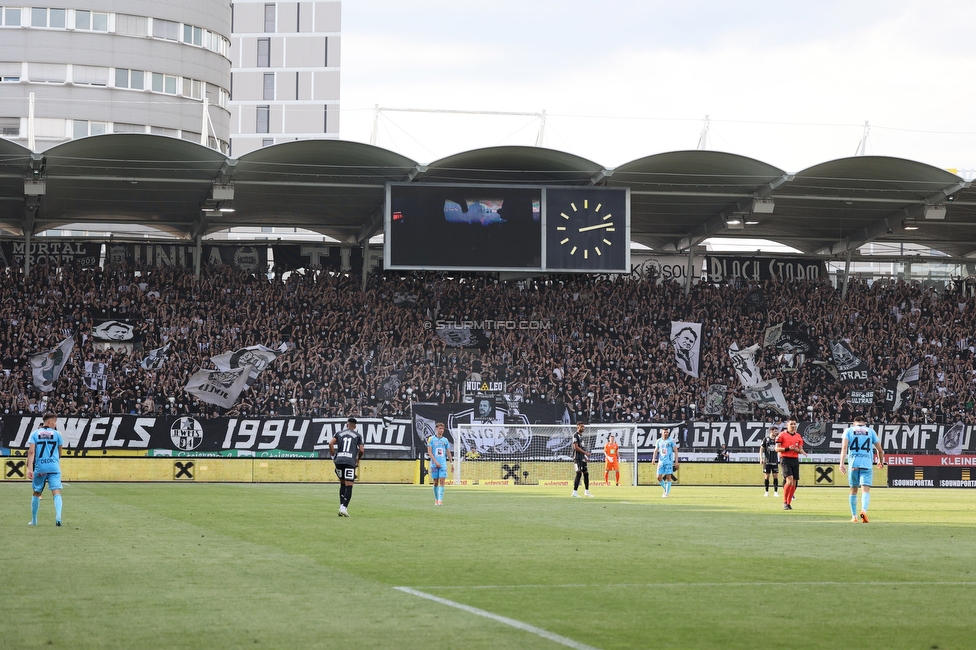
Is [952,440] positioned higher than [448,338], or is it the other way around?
[448,338]

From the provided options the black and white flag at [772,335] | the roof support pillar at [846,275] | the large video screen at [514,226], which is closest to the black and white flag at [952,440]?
the black and white flag at [772,335]

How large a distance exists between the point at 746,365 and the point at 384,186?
16.3 meters

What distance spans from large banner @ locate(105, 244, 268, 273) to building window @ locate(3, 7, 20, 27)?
34678mm

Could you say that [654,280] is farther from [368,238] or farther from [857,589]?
[857,589]

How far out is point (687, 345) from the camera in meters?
48.5

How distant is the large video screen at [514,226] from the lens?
1708 inches

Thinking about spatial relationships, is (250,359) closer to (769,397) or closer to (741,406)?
(741,406)

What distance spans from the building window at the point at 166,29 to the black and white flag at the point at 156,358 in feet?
138

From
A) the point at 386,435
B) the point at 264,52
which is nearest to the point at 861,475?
the point at 386,435

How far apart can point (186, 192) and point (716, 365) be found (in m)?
22.1

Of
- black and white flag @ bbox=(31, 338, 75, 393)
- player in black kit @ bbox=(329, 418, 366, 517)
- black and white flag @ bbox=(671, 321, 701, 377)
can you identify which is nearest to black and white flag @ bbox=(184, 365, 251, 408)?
black and white flag @ bbox=(31, 338, 75, 393)

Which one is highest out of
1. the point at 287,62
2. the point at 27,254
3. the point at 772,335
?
the point at 287,62

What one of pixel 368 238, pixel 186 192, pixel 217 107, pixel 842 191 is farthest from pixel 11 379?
pixel 217 107

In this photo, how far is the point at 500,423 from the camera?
42.4 meters
